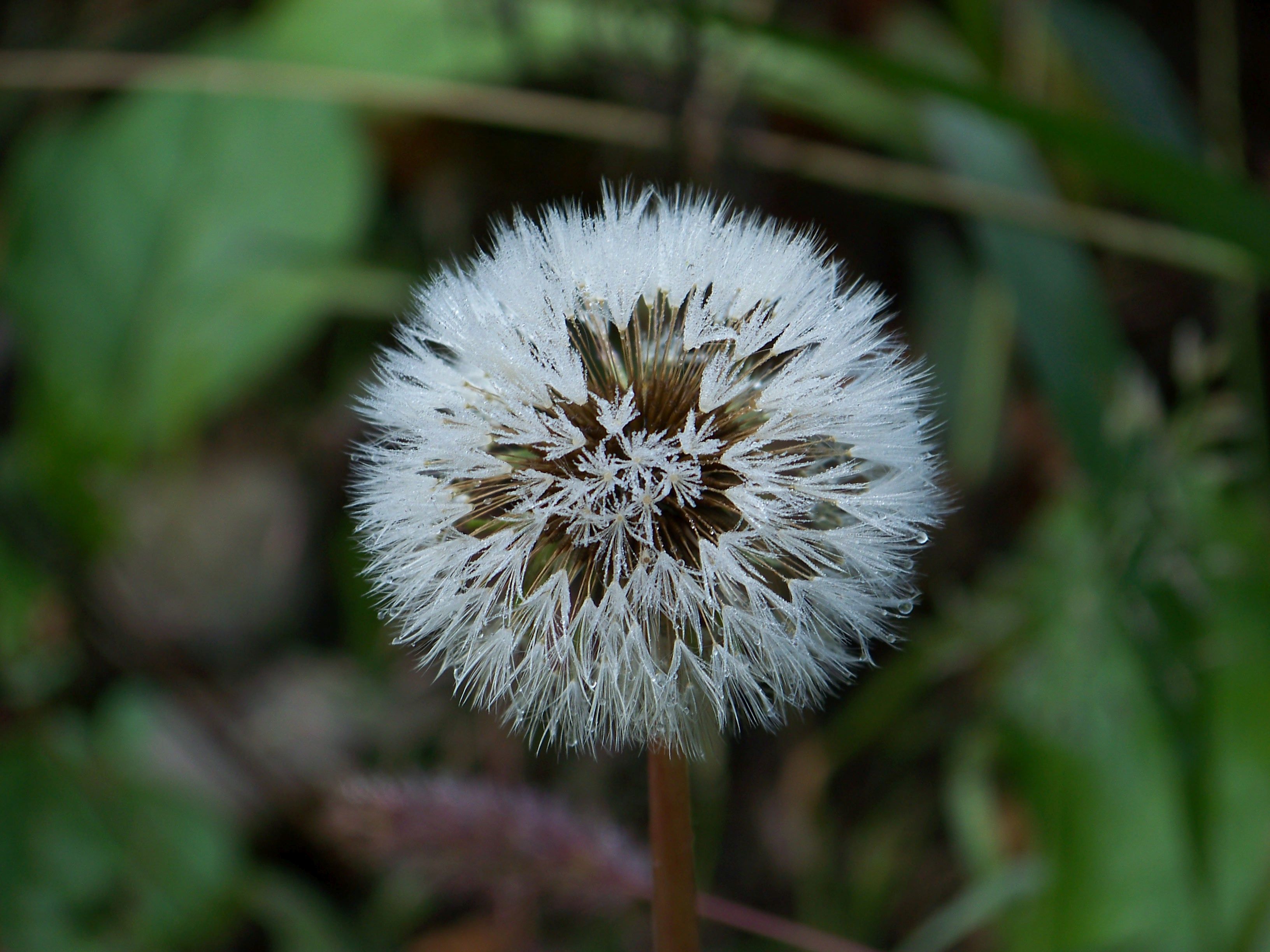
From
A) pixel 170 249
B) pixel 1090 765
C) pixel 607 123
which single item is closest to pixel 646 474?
pixel 1090 765

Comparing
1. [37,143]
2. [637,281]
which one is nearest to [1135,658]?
[637,281]

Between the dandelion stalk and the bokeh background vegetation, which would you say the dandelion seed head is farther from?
the bokeh background vegetation

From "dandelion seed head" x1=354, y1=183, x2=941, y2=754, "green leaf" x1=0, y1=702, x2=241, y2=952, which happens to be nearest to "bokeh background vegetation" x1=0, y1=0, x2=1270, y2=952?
"green leaf" x1=0, y1=702, x2=241, y2=952

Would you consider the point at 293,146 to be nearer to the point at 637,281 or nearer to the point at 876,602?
the point at 637,281

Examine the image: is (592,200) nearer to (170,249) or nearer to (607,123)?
(607,123)

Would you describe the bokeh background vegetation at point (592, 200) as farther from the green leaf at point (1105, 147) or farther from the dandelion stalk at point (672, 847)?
the dandelion stalk at point (672, 847)

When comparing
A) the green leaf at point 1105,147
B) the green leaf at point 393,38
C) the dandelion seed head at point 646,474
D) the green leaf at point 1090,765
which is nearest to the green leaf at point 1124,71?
the green leaf at point 1105,147
